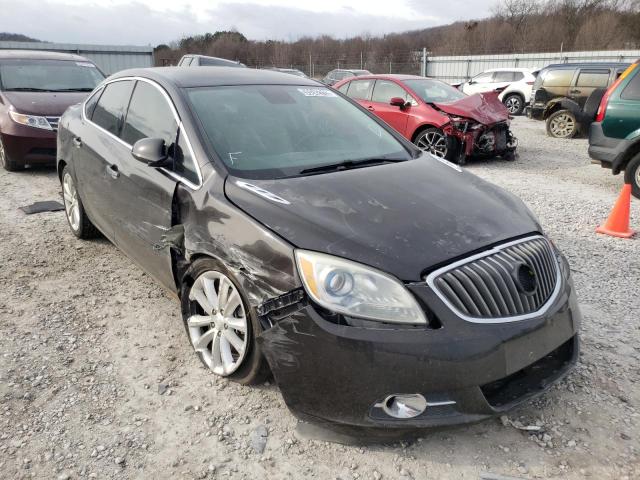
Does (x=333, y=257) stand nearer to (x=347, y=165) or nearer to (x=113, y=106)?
(x=347, y=165)

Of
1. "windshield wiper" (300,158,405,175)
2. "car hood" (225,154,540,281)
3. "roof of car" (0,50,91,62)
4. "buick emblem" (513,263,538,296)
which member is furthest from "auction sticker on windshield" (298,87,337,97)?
"roof of car" (0,50,91,62)

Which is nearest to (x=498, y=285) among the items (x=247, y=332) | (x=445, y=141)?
(x=247, y=332)

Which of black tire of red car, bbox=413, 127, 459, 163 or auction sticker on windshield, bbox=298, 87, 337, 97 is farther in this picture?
black tire of red car, bbox=413, 127, 459, 163

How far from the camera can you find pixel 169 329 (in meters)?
3.32

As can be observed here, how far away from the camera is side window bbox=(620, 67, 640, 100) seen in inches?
254

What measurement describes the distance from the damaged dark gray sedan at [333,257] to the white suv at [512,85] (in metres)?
15.9

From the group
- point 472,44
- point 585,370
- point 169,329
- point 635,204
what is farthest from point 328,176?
point 472,44

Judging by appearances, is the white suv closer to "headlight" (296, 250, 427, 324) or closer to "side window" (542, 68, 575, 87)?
"side window" (542, 68, 575, 87)

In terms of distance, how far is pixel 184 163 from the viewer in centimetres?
286

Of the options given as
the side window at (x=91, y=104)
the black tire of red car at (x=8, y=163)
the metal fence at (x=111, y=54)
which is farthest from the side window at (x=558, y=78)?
the metal fence at (x=111, y=54)

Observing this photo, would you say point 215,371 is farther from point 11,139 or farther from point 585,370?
point 11,139

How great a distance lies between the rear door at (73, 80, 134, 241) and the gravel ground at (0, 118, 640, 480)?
61 centimetres

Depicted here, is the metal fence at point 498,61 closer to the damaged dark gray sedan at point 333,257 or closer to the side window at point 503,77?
the side window at point 503,77

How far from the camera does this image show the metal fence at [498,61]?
80.6 ft
